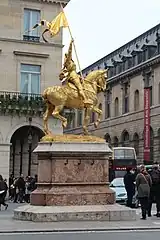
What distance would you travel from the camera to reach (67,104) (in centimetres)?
2158

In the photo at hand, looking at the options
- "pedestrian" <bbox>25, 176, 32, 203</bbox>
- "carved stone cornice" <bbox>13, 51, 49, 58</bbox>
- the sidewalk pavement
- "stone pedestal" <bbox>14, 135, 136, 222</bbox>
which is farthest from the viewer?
"carved stone cornice" <bbox>13, 51, 49, 58</bbox>

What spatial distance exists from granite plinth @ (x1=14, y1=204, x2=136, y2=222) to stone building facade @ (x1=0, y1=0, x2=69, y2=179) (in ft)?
67.5

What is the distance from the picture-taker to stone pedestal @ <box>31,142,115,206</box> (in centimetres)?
2008

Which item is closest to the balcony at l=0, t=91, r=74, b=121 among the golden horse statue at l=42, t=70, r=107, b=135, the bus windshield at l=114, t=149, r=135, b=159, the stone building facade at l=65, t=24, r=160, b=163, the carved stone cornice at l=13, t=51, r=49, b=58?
the carved stone cornice at l=13, t=51, r=49, b=58

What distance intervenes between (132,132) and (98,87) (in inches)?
2012

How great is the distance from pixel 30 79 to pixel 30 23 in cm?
393

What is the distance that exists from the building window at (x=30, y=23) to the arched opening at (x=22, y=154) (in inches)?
268

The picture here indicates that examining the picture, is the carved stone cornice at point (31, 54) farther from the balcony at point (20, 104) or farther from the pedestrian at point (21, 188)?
the pedestrian at point (21, 188)

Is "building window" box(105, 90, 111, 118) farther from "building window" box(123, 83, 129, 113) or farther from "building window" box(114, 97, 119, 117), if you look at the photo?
"building window" box(123, 83, 129, 113)

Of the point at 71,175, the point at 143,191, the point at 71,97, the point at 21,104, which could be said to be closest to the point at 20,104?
the point at 21,104

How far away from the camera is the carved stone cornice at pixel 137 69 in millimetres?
67312

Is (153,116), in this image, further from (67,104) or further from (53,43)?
(67,104)

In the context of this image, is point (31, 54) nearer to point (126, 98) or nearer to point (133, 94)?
point (133, 94)

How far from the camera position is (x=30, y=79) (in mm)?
42344
